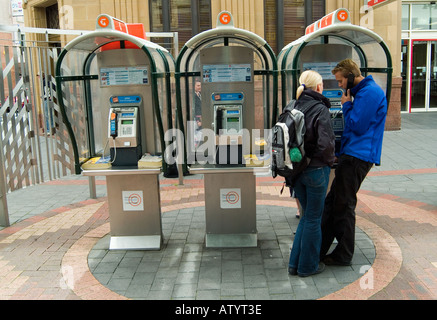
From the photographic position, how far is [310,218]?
371 cm

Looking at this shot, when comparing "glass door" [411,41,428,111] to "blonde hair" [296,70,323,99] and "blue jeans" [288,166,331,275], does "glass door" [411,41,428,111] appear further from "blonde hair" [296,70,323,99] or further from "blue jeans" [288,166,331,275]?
"blue jeans" [288,166,331,275]

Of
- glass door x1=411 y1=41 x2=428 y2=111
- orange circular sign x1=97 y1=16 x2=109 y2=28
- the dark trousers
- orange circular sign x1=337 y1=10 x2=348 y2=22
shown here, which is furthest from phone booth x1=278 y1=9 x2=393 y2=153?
glass door x1=411 y1=41 x2=428 y2=111

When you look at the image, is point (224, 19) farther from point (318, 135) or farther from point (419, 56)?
point (419, 56)

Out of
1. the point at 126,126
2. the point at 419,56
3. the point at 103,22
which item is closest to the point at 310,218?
the point at 126,126

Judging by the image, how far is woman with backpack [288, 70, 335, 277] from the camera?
3.58 metres

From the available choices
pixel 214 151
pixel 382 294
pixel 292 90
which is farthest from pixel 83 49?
pixel 382 294

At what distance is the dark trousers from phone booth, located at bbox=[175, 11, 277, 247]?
29.1 inches

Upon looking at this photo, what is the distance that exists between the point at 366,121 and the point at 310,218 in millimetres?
974

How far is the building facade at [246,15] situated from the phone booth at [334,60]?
19.9 ft

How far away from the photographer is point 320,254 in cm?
415

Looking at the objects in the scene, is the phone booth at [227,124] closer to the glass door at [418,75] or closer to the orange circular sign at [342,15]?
the orange circular sign at [342,15]

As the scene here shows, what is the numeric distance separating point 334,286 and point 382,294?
38cm

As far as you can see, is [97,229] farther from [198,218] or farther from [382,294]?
[382,294]

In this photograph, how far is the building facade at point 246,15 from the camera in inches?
415
